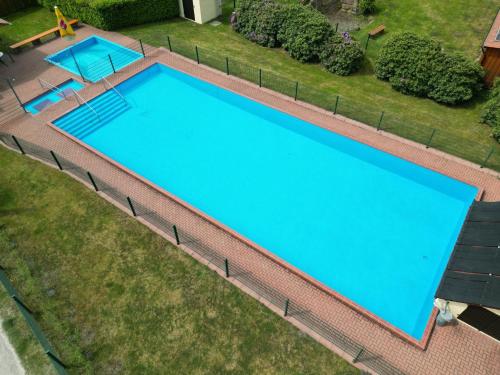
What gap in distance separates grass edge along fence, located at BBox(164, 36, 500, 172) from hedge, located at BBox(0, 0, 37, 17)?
560 inches

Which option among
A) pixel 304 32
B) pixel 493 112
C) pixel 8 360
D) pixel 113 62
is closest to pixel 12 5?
pixel 113 62

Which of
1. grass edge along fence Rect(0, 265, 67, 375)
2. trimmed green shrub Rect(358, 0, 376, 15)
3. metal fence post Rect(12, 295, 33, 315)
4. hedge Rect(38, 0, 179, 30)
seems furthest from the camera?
trimmed green shrub Rect(358, 0, 376, 15)

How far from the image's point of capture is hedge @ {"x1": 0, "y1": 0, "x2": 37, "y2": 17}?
95.7ft

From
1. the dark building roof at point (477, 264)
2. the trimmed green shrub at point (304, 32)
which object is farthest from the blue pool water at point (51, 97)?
the dark building roof at point (477, 264)

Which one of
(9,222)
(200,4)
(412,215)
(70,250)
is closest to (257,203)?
(412,215)

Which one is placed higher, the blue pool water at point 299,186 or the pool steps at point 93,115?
the pool steps at point 93,115

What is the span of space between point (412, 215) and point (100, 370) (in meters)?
14.4

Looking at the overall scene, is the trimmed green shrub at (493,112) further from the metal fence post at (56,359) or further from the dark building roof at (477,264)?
the metal fence post at (56,359)

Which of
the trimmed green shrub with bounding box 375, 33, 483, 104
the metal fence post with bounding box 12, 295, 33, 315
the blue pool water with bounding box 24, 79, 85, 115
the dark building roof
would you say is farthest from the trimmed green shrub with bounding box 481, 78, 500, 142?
the blue pool water with bounding box 24, 79, 85, 115

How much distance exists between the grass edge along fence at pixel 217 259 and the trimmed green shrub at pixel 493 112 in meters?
13.9

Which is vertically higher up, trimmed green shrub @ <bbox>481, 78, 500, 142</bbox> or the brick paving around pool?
trimmed green shrub @ <bbox>481, 78, 500, 142</bbox>

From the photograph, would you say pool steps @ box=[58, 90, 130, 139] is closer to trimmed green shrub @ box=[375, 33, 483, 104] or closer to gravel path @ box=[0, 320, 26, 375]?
gravel path @ box=[0, 320, 26, 375]

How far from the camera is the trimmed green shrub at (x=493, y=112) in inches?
747

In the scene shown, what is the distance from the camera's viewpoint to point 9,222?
52.2ft
